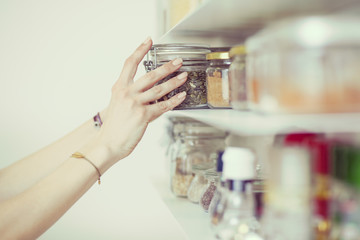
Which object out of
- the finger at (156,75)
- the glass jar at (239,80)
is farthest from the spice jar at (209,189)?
the glass jar at (239,80)

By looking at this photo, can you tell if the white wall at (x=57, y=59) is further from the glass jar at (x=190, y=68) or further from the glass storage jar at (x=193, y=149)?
the glass jar at (x=190, y=68)

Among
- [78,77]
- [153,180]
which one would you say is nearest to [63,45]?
[78,77]

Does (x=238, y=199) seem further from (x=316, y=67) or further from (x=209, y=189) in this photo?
(x=209, y=189)

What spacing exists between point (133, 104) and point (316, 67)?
69 cm

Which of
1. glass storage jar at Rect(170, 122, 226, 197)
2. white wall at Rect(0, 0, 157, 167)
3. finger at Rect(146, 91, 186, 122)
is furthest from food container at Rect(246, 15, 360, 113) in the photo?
white wall at Rect(0, 0, 157, 167)

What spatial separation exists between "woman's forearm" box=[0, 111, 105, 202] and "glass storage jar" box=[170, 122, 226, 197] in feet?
1.12

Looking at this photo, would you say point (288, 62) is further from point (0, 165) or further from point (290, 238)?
point (0, 165)

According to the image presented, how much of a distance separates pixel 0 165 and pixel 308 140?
196 centimetres

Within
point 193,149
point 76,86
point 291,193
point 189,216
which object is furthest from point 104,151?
point 76,86

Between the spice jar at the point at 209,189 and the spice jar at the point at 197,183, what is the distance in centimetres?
8

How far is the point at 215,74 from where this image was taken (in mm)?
1108

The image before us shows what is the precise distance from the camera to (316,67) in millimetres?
530

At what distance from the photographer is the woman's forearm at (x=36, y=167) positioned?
5.22ft

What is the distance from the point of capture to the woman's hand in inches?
45.3
